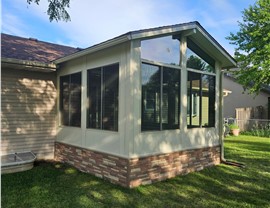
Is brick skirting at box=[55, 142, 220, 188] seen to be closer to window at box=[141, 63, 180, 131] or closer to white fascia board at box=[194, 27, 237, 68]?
window at box=[141, 63, 180, 131]

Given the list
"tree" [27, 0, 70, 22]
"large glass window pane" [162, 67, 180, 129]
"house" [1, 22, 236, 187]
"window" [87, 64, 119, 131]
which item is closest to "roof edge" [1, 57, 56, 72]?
"house" [1, 22, 236, 187]

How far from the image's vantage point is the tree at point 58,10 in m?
5.72

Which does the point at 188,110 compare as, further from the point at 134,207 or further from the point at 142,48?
the point at 134,207

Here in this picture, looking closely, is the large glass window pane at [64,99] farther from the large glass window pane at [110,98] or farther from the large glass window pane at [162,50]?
the large glass window pane at [162,50]

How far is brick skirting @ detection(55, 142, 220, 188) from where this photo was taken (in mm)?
5598

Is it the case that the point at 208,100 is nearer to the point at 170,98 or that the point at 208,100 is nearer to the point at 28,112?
the point at 170,98

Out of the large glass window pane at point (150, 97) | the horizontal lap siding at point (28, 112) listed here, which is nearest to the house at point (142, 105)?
the large glass window pane at point (150, 97)

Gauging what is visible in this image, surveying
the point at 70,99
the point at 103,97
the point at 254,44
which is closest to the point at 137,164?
the point at 103,97

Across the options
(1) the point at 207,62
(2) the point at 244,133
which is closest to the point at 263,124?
(2) the point at 244,133

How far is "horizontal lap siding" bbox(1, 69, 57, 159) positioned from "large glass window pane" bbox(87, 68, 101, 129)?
205 centimetres

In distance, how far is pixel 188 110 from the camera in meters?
6.94

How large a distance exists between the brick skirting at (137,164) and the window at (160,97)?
2.62 feet

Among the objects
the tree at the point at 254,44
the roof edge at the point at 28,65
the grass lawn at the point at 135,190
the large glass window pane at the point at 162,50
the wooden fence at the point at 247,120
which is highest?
the tree at the point at 254,44

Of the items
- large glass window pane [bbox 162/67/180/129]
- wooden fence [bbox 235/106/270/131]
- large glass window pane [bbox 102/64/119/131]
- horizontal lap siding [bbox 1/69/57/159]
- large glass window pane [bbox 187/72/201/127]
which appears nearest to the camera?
large glass window pane [bbox 102/64/119/131]
